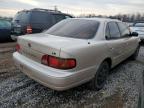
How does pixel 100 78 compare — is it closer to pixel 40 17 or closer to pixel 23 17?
pixel 40 17

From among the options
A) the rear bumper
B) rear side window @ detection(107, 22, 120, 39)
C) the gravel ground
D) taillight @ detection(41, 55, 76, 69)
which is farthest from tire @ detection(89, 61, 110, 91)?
taillight @ detection(41, 55, 76, 69)

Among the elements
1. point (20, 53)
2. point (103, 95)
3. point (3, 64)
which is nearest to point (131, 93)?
point (103, 95)

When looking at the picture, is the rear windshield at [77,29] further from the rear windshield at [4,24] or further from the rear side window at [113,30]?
the rear windshield at [4,24]

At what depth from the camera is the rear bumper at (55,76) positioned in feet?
10.3

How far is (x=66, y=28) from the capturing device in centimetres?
442

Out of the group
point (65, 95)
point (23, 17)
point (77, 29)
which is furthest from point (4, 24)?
point (65, 95)

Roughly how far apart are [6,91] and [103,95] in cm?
196

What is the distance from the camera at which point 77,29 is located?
4238mm

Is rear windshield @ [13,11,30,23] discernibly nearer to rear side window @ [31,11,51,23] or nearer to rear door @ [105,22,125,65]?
rear side window @ [31,11,51,23]

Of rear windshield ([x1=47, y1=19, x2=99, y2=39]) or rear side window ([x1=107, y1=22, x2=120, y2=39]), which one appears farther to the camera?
rear side window ([x1=107, y1=22, x2=120, y2=39])

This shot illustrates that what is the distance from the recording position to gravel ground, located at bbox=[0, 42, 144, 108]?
358 cm

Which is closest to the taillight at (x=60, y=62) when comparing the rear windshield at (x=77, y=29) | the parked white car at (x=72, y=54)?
the parked white car at (x=72, y=54)

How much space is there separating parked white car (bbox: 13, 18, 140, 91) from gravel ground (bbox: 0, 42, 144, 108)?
31cm

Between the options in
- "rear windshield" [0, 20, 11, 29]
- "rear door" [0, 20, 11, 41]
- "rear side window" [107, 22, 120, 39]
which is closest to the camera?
"rear side window" [107, 22, 120, 39]
